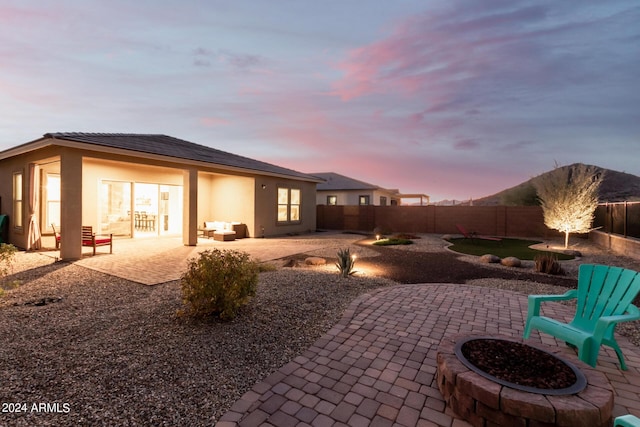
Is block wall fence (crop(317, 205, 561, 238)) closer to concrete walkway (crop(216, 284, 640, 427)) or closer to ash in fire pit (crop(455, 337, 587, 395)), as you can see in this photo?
concrete walkway (crop(216, 284, 640, 427))

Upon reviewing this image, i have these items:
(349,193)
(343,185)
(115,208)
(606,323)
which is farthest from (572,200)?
(115,208)

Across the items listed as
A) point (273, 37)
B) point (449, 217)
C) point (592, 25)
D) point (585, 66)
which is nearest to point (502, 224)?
point (449, 217)

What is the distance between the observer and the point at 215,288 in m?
3.89

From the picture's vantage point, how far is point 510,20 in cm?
872

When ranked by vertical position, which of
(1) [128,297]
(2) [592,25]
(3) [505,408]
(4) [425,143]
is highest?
(2) [592,25]

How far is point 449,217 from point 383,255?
9925 millimetres

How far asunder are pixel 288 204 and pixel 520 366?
15047 mm

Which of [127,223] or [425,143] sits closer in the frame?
[127,223]

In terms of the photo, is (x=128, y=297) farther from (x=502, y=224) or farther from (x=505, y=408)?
(x=502, y=224)

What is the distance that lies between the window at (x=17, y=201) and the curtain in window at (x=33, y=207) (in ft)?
4.02

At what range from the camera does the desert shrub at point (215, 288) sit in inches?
152

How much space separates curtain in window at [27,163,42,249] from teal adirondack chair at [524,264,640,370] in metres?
13.7

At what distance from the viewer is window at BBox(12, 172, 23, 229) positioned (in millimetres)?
10578

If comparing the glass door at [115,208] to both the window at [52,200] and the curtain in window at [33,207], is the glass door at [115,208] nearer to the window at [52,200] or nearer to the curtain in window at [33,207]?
the window at [52,200]
